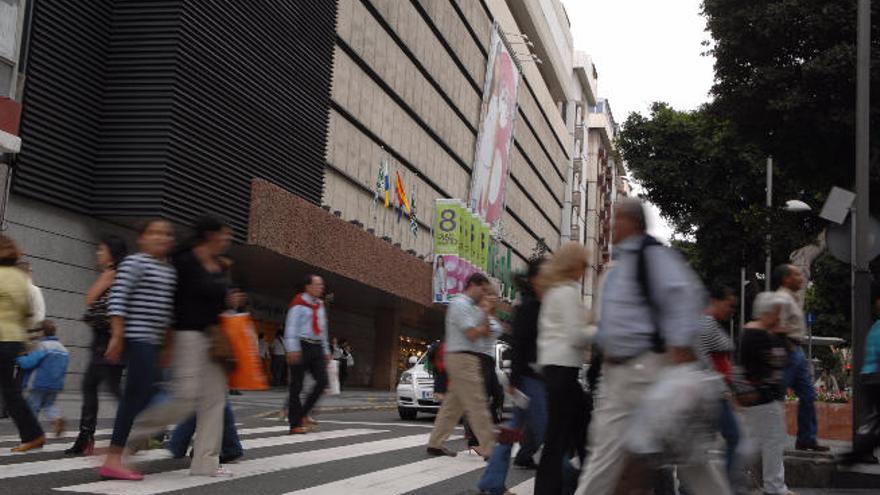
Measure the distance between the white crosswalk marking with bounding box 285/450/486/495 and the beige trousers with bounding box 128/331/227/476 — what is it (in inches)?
30.4

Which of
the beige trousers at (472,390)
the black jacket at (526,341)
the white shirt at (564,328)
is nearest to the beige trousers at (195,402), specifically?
the black jacket at (526,341)

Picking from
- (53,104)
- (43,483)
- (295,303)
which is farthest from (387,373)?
(43,483)

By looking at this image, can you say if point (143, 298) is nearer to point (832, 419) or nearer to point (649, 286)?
point (649, 286)

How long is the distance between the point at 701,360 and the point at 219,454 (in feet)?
14.6

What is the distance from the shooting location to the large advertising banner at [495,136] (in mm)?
48188

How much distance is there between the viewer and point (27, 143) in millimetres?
17938

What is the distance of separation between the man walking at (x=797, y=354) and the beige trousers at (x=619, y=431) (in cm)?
311

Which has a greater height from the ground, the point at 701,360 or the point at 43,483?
the point at 701,360

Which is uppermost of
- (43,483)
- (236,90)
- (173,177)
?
(236,90)

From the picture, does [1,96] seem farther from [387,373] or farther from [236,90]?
[387,373]

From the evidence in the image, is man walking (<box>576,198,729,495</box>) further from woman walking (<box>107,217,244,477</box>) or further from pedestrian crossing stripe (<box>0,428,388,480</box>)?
pedestrian crossing stripe (<box>0,428,388,480</box>)

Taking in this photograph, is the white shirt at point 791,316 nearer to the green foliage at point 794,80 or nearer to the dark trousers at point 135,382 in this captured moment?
the dark trousers at point 135,382

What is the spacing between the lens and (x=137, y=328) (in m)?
6.88

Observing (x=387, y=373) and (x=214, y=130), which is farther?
(x=387, y=373)
